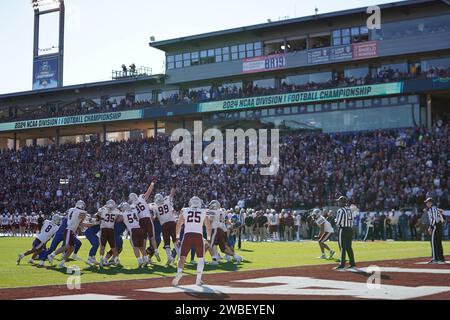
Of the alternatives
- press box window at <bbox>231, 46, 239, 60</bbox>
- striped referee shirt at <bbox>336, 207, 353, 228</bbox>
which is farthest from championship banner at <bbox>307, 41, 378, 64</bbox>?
striped referee shirt at <bbox>336, 207, 353, 228</bbox>

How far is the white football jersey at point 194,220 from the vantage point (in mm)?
14133

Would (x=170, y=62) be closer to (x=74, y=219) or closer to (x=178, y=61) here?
(x=178, y=61)

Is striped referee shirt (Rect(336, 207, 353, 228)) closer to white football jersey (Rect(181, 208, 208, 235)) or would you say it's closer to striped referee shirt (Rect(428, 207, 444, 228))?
striped referee shirt (Rect(428, 207, 444, 228))

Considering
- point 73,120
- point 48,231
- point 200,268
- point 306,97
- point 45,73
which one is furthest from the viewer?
point 45,73

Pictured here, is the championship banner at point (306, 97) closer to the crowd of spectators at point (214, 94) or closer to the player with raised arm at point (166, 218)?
the crowd of spectators at point (214, 94)

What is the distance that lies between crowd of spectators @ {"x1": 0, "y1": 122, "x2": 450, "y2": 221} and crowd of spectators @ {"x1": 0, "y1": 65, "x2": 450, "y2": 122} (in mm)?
3627

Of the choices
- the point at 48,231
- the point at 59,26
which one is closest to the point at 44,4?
the point at 59,26

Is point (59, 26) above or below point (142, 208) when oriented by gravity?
above

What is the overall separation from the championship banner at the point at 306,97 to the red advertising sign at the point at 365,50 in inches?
98.6

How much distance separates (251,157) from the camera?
145 feet

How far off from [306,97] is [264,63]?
5.25m

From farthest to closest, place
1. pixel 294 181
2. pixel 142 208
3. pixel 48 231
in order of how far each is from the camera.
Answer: pixel 294 181 < pixel 48 231 < pixel 142 208

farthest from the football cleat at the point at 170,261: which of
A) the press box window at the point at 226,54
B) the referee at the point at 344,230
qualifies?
the press box window at the point at 226,54

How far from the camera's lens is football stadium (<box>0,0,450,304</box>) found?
1892 centimetres
